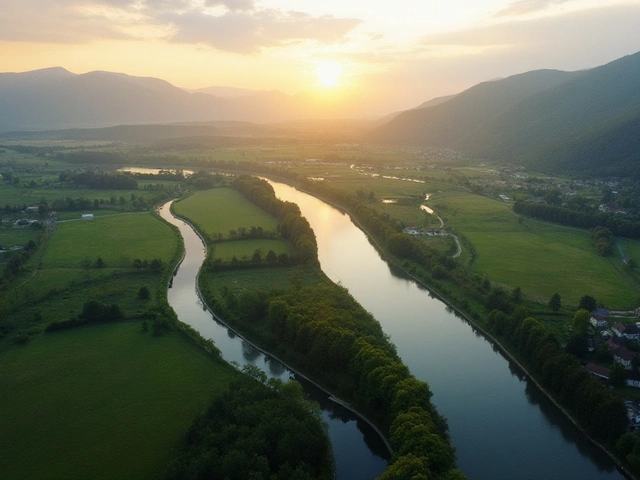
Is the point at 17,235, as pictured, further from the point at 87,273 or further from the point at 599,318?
the point at 599,318

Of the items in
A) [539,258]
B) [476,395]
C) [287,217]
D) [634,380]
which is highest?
[287,217]

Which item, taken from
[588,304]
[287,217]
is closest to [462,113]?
[287,217]

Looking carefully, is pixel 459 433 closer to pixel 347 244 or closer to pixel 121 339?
pixel 121 339

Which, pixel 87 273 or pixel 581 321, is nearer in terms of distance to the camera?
pixel 581 321

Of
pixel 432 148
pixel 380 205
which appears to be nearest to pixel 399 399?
pixel 380 205

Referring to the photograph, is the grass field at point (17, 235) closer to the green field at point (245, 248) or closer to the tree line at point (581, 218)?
the green field at point (245, 248)

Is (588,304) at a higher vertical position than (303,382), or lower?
higher

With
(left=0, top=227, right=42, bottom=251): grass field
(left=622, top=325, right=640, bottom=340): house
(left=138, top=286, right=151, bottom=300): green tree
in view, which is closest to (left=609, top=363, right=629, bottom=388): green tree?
(left=622, top=325, right=640, bottom=340): house

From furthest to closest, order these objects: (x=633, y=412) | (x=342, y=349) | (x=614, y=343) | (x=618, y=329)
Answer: (x=618, y=329), (x=614, y=343), (x=342, y=349), (x=633, y=412)
